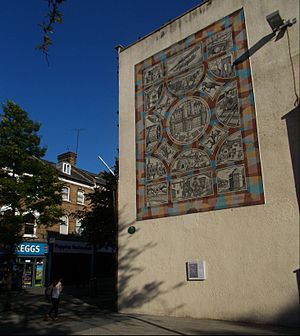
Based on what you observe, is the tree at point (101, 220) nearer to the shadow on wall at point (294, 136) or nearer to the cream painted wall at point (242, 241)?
the cream painted wall at point (242, 241)

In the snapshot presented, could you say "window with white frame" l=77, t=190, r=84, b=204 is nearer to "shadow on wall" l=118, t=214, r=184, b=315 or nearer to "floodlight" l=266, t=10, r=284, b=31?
"shadow on wall" l=118, t=214, r=184, b=315

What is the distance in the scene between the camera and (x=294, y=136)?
447 inches

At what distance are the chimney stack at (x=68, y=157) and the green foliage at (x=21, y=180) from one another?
62.2 feet

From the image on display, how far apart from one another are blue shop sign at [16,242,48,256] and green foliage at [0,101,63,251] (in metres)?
9.48

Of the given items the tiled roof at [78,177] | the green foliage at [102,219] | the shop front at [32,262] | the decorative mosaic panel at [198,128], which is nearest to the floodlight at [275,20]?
the decorative mosaic panel at [198,128]

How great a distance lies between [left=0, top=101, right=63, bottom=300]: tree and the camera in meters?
17.4

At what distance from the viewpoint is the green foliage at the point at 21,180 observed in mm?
17359

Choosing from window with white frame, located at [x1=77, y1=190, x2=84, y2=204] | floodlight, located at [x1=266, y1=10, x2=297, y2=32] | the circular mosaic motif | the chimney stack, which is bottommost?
the circular mosaic motif

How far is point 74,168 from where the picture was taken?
38031 millimetres

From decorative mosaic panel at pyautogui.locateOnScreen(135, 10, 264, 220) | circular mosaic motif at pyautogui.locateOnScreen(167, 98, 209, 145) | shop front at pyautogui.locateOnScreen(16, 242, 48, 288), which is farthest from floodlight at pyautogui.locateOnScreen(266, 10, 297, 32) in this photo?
shop front at pyautogui.locateOnScreen(16, 242, 48, 288)

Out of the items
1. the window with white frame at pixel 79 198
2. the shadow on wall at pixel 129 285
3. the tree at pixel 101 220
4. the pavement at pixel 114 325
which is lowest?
the pavement at pixel 114 325

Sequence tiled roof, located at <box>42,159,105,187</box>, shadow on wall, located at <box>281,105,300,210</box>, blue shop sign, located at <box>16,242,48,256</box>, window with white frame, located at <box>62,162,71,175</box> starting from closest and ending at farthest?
shadow on wall, located at <box>281,105,300,210</box>, blue shop sign, located at <box>16,242,48,256</box>, tiled roof, located at <box>42,159,105,187</box>, window with white frame, located at <box>62,162,71,175</box>

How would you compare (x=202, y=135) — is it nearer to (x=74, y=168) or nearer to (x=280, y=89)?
(x=280, y=89)

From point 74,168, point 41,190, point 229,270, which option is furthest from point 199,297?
point 74,168
